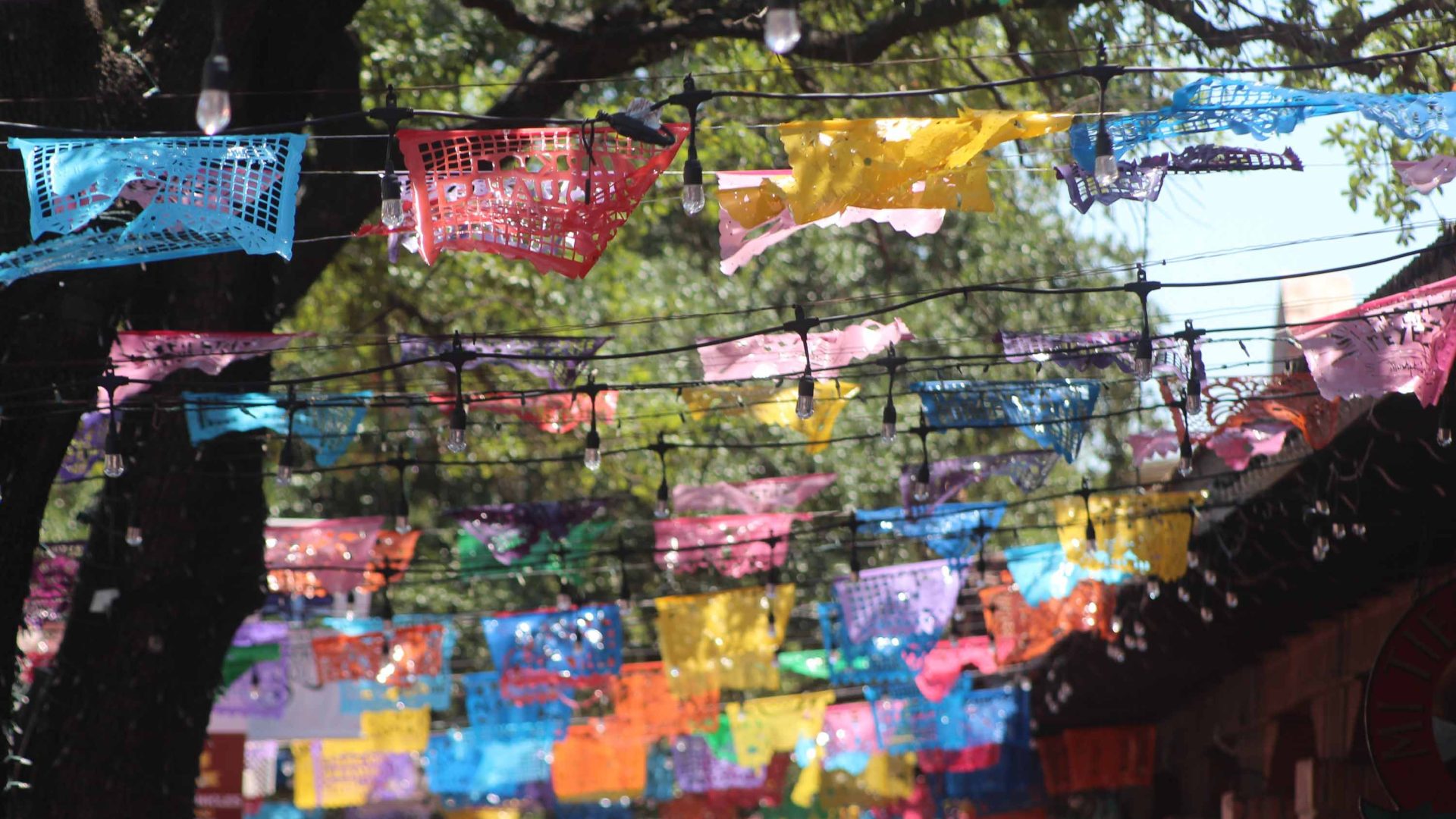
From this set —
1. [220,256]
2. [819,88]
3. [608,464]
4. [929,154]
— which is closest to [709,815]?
[608,464]

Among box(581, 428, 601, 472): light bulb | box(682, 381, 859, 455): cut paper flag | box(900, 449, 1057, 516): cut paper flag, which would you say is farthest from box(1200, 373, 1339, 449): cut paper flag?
box(581, 428, 601, 472): light bulb

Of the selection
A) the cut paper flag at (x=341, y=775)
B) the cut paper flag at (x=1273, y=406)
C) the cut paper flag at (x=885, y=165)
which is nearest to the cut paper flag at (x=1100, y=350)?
the cut paper flag at (x=1273, y=406)

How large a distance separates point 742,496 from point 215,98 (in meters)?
8.98

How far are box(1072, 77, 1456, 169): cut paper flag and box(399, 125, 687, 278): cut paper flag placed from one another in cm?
186

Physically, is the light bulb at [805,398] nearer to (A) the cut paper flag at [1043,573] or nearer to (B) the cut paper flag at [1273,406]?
(B) the cut paper flag at [1273,406]

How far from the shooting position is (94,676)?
9859 millimetres

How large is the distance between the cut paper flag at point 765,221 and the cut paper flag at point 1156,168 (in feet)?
1.91

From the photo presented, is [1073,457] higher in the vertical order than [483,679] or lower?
higher

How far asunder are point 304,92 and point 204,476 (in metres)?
2.63

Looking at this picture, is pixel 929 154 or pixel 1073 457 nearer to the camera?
pixel 929 154

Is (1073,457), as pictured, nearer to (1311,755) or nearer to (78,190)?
(1311,755)

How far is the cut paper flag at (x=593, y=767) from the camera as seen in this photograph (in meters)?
17.5

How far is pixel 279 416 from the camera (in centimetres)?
995

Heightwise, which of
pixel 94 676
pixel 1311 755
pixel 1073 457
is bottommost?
pixel 1311 755
